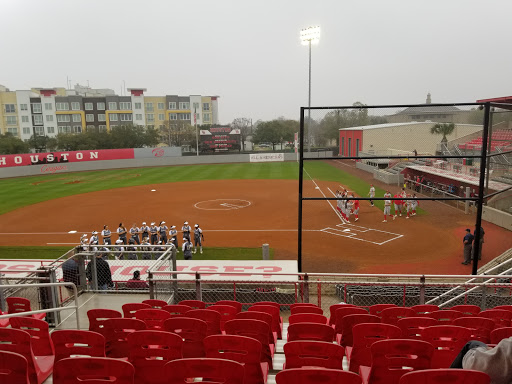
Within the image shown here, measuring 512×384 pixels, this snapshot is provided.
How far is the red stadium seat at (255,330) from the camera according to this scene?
5.19 meters

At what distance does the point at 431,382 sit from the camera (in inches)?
123

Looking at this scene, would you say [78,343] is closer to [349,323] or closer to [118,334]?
[118,334]

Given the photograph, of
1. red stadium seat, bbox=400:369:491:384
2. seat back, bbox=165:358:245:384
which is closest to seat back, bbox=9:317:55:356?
seat back, bbox=165:358:245:384

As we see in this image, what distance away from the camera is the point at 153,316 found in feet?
20.8

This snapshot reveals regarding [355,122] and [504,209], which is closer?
[355,122]

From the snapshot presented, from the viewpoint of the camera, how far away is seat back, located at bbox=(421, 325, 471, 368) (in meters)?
4.79

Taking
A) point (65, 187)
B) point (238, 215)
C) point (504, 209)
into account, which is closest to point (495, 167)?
point (504, 209)

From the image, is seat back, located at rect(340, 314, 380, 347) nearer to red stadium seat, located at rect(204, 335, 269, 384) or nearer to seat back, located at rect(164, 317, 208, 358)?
red stadium seat, located at rect(204, 335, 269, 384)

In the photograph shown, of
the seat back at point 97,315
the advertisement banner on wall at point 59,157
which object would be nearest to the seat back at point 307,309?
the seat back at point 97,315

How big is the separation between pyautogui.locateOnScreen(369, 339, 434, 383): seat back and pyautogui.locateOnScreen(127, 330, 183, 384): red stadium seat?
6.91 ft

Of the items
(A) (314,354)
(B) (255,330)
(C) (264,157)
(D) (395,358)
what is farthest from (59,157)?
(D) (395,358)

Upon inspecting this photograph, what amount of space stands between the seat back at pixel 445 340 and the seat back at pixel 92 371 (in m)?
3.55

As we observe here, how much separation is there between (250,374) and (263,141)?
82721 mm

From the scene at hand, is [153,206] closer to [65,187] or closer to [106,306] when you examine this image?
[65,187]
